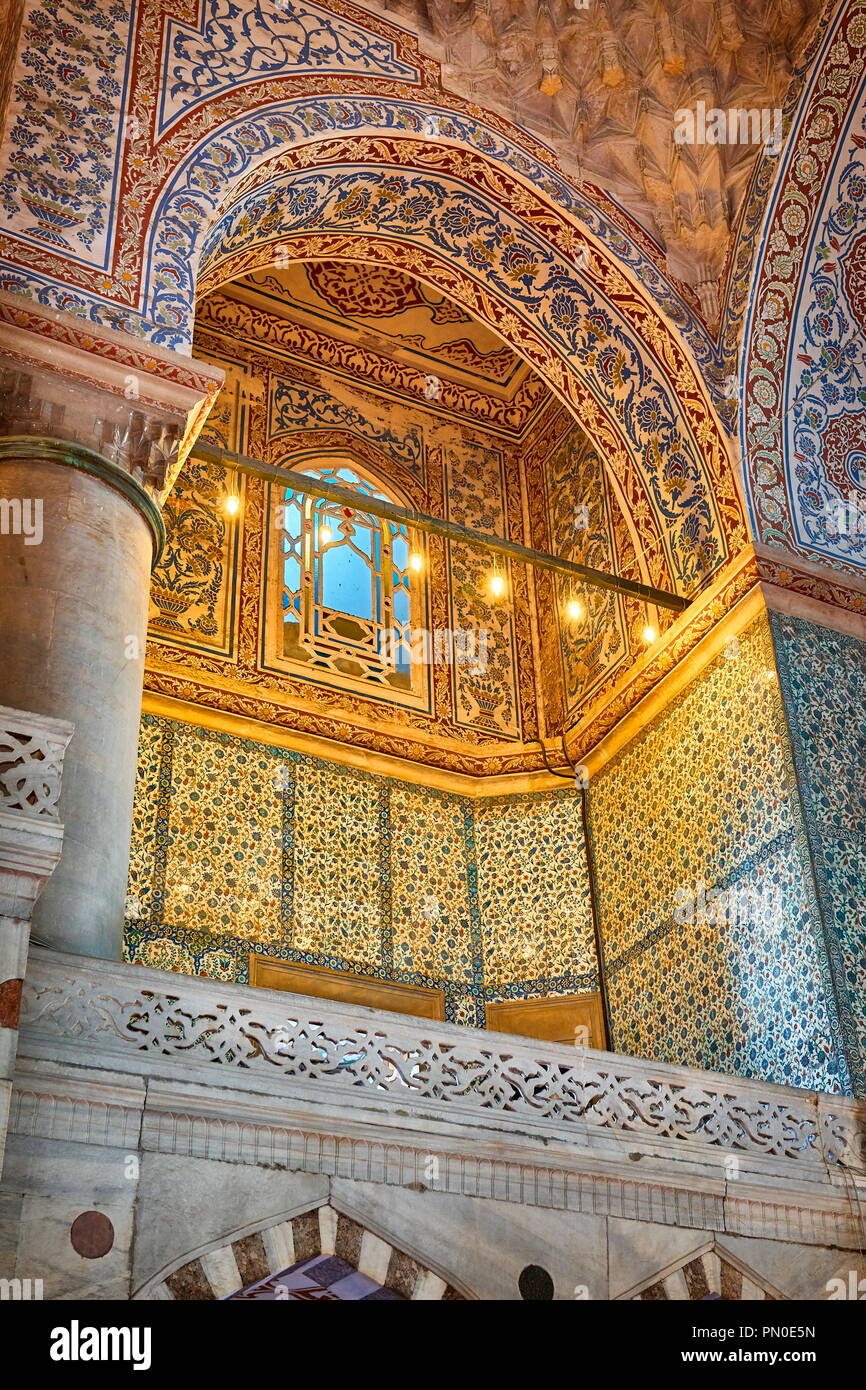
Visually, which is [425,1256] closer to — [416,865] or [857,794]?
[857,794]

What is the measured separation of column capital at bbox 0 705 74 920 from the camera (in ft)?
12.1

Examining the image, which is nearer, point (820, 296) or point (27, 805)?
point (27, 805)

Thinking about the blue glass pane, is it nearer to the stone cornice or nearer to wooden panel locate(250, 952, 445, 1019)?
wooden panel locate(250, 952, 445, 1019)

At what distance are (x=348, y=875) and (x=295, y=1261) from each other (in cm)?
387

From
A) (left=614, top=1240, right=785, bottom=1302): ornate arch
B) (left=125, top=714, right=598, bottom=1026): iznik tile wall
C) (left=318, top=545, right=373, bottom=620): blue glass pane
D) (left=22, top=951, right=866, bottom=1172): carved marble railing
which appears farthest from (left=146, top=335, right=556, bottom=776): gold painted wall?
(left=614, top=1240, right=785, bottom=1302): ornate arch

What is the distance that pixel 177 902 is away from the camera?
24.4 feet

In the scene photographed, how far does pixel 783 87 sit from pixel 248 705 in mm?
4485

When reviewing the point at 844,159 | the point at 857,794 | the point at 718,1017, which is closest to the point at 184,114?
the point at 844,159

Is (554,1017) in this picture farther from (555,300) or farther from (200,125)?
(200,125)

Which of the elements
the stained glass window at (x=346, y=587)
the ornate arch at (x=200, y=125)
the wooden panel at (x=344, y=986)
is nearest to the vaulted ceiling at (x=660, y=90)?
the ornate arch at (x=200, y=125)

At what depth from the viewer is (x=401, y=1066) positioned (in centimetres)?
475

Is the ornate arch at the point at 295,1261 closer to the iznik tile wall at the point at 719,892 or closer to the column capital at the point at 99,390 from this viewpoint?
the iznik tile wall at the point at 719,892

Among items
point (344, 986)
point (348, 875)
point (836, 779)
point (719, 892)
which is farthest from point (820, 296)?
point (344, 986)

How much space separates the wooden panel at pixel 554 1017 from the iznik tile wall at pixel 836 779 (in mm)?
1775
